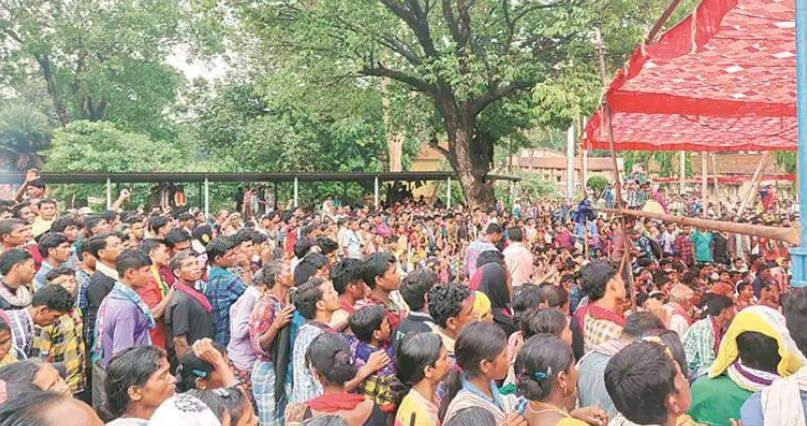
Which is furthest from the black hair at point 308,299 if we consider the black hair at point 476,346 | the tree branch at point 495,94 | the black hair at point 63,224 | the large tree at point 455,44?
the tree branch at point 495,94

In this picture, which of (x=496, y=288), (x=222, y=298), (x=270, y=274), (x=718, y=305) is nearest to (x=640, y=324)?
(x=718, y=305)

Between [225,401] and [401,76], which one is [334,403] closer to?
[225,401]

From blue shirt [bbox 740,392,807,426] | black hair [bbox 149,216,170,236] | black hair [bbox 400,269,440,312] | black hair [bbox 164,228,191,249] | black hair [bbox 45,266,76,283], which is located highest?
black hair [bbox 149,216,170,236]

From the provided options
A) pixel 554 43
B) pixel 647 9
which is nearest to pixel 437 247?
pixel 554 43

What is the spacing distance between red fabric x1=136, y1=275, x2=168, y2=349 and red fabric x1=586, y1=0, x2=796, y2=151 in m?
3.57

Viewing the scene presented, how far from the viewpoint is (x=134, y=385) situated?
2.76 meters

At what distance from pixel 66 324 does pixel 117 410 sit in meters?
1.74

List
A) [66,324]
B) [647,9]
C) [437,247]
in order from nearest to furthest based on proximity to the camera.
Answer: [66,324] → [437,247] → [647,9]

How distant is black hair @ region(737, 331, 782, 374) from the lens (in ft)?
8.82

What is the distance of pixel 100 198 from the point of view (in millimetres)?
22344

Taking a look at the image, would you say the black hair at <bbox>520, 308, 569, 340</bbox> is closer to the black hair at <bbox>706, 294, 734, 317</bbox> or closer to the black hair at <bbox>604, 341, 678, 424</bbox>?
the black hair at <bbox>604, 341, 678, 424</bbox>

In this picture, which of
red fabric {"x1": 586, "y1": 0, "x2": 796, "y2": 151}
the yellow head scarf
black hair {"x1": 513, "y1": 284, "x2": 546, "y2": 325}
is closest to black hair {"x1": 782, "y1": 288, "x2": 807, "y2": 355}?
the yellow head scarf

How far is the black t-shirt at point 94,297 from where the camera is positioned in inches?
195

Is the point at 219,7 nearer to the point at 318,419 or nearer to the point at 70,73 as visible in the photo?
the point at 318,419
